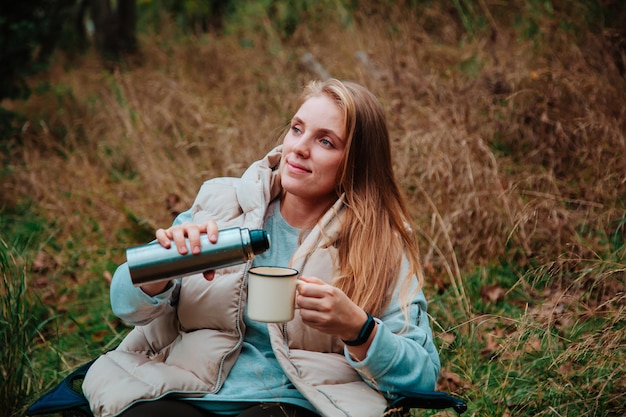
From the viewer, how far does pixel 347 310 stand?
188 centimetres

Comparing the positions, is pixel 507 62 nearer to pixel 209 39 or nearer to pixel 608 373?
pixel 608 373

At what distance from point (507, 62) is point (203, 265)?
4.04 meters

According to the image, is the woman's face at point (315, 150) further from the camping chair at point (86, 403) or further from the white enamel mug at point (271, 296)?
the camping chair at point (86, 403)

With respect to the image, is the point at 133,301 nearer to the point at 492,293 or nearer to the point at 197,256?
the point at 197,256

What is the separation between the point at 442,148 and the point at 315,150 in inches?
76.8

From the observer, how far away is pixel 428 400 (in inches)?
76.4

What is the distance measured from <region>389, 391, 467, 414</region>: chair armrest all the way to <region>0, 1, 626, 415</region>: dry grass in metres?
0.49

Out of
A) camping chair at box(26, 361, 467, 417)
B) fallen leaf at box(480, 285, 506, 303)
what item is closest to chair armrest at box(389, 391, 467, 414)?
camping chair at box(26, 361, 467, 417)

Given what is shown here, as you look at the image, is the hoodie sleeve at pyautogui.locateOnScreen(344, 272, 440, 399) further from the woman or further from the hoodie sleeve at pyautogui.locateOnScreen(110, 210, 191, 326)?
the hoodie sleeve at pyautogui.locateOnScreen(110, 210, 191, 326)

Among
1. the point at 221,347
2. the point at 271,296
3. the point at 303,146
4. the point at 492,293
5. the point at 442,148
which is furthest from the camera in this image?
the point at 442,148

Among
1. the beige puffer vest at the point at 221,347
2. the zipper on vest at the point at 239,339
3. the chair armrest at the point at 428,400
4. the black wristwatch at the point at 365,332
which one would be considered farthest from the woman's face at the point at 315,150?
the chair armrest at the point at 428,400

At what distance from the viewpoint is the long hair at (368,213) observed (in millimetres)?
2186

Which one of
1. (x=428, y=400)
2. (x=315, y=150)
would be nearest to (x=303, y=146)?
(x=315, y=150)

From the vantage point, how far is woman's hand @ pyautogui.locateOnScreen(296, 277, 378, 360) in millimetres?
1842
